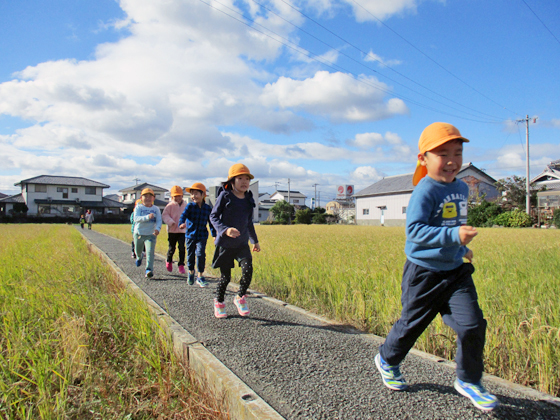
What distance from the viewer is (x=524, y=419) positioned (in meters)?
1.73

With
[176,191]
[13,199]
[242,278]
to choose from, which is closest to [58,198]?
[13,199]

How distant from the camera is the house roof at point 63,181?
161 ft

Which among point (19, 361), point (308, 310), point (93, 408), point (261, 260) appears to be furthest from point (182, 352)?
point (261, 260)

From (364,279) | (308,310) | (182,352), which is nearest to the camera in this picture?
(182,352)

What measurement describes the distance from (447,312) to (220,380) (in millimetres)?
1391

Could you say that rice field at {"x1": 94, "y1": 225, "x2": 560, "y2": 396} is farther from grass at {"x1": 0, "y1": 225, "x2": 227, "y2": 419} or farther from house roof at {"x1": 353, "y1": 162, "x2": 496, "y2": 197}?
house roof at {"x1": 353, "y1": 162, "x2": 496, "y2": 197}

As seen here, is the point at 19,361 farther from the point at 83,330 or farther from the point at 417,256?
the point at 417,256

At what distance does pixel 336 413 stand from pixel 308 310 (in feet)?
6.77

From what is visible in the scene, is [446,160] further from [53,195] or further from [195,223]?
[53,195]

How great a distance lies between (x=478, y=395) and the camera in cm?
180

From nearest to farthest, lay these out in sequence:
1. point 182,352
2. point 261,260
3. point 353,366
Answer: point 353,366 < point 182,352 < point 261,260

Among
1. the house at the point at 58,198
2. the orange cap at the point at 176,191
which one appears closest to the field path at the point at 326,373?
the orange cap at the point at 176,191

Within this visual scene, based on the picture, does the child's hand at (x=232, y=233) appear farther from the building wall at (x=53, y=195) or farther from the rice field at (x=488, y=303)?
the building wall at (x=53, y=195)

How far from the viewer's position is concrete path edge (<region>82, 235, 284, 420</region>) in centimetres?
175
